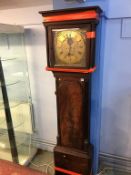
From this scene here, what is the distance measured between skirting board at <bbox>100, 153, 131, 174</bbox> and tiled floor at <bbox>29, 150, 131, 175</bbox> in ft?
0.14

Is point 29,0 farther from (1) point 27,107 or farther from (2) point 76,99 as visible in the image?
(1) point 27,107

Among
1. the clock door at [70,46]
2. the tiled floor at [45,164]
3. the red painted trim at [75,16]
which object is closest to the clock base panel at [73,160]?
the tiled floor at [45,164]

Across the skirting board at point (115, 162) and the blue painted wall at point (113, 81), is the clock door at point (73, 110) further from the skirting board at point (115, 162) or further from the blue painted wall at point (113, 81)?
the skirting board at point (115, 162)

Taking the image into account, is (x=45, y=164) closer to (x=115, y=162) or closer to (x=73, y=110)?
(x=115, y=162)

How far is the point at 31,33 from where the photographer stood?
1778mm

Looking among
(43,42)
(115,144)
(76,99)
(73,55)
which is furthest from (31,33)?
(115,144)

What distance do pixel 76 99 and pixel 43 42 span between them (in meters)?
0.81

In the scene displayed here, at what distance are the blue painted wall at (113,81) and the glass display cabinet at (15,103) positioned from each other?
687 millimetres

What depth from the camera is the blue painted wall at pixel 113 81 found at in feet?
4.45

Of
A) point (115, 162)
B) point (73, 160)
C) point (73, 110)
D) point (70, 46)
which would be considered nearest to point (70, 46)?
point (70, 46)

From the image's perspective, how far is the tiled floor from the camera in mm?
1776

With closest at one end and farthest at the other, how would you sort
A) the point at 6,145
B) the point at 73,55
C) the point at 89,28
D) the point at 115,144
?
the point at 89,28 < the point at 73,55 < the point at 115,144 < the point at 6,145

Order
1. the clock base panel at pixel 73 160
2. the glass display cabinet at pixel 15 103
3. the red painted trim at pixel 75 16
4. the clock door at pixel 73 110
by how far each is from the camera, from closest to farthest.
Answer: the red painted trim at pixel 75 16 < the clock door at pixel 73 110 < the clock base panel at pixel 73 160 < the glass display cabinet at pixel 15 103

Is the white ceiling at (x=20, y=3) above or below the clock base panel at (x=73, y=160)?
above
